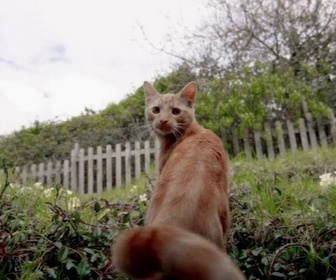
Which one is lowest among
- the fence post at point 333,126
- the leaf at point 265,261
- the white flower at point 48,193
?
the leaf at point 265,261

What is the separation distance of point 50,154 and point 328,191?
25.2 feet

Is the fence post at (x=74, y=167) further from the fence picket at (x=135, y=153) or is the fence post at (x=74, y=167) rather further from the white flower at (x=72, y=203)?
the white flower at (x=72, y=203)

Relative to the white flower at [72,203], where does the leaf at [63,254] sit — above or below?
Answer: below

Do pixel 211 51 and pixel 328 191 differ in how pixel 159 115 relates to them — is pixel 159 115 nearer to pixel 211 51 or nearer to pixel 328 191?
pixel 328 191

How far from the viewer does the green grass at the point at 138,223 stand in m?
2.23

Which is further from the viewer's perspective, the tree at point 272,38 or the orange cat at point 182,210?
the tree at point 272,38

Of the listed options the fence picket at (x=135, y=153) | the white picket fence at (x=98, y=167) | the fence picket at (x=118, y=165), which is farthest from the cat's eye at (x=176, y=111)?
the fence picket at (x=118, y=165)

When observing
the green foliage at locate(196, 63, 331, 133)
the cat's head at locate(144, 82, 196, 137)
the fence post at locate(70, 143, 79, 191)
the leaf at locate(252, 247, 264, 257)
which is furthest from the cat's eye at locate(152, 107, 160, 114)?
the fence post at locate(70, 143, 79, 191)

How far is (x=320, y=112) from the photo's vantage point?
8.29 m

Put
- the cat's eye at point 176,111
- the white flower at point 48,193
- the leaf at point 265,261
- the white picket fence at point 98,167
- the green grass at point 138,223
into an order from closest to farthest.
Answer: the green grass at point 138,223 → the leaf at point 265,261 → the cat's eye at point 176,111 → the white flower at point 48,193 → the white picket fence at point 98,167

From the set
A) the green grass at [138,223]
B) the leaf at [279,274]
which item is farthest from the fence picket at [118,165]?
the leaf at [279,274]

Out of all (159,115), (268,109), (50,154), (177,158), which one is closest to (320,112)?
(268,109)

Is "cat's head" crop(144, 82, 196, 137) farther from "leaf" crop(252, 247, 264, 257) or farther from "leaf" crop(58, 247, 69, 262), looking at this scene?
"leaf" crop(58, 247, 69, 262)

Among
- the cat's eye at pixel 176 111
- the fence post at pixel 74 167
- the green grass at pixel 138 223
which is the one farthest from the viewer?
the fence post at pixel 74 167
